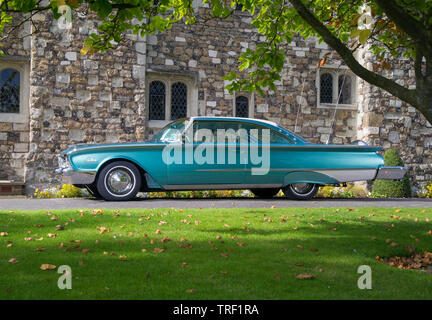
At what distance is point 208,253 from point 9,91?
10.2m

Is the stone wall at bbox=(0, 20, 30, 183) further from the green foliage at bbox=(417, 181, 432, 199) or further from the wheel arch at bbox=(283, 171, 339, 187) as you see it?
the green foliage at bbox=(417, 181, 432, 199)

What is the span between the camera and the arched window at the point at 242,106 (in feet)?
47.3

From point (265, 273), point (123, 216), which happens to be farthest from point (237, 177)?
point (265, 273)

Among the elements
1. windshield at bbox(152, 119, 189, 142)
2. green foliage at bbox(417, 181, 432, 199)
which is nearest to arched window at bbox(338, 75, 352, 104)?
green foliage at bbox(417, 181, 432, 199)

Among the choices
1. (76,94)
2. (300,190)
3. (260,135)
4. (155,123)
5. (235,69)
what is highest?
(235,69)

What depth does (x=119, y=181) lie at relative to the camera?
8.91m

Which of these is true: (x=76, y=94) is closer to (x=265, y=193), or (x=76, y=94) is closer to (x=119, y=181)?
(x=119, y=181)

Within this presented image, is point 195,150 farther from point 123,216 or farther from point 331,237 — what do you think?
point 331,237

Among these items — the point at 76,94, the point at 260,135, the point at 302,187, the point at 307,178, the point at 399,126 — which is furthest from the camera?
the point at 399,126

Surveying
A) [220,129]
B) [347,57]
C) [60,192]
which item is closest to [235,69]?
[220,129]

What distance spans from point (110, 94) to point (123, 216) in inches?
274

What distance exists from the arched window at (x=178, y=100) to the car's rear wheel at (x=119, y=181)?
524cm

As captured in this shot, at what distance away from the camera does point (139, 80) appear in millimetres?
13031

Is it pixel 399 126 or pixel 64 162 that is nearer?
pixel 64 162
